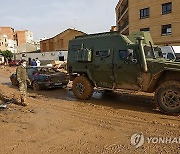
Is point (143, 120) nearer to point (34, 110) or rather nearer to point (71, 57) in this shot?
point (34, 110)

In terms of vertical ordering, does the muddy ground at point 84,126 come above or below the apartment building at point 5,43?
below

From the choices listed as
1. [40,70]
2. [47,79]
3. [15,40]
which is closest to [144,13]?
[40,70]

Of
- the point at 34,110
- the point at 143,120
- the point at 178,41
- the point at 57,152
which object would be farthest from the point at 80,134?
the point at 178,41

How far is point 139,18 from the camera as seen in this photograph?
36781mm

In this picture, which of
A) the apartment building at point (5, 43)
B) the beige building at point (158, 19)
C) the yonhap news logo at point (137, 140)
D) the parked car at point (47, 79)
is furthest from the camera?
the apartment building at point (5, 43)

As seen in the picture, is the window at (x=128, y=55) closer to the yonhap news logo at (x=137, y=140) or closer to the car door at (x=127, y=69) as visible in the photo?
the car door at (x=127, y=69)

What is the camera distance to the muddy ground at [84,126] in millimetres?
4836

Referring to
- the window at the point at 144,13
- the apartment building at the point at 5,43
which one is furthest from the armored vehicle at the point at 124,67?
the apartment building at the point at 5,43

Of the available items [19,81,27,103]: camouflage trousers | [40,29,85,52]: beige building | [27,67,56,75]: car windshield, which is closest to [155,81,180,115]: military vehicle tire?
[19,81,27,103]: camouflage trousers

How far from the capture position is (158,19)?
33.8m

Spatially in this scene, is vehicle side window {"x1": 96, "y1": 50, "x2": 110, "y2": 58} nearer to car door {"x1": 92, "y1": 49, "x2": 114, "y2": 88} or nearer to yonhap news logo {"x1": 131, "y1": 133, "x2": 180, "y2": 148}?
car door {"x1": 92, "y1": 49, "x2": 114, "y2": 88}

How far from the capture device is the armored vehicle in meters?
7.29

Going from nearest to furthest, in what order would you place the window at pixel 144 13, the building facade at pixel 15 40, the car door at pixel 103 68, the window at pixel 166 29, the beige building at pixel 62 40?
the car door at pixel 103 68, the window at pixel 166 29, the window at pixel 144 13, the beige building at pixel 62 40, the building facade at pixel 15 40

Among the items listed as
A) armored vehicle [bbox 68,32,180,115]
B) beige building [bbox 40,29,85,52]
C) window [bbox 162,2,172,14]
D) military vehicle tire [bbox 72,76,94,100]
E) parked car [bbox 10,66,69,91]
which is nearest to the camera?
armored vehicle [bbox 68,32,180,115]
